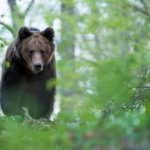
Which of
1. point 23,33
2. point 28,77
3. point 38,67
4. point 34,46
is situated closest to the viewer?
point 38,67

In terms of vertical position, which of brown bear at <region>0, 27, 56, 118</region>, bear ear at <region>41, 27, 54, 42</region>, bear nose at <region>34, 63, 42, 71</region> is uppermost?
bear ear at <region>41, 27, 54, 42</region>

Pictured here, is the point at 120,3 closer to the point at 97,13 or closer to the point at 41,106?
the point at 97,13

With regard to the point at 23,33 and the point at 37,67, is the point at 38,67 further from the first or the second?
the point at 23,33

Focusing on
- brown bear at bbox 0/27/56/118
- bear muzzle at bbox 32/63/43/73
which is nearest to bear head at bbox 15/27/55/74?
brown bear at bbox 0/27/56/118

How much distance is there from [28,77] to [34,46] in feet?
2.37

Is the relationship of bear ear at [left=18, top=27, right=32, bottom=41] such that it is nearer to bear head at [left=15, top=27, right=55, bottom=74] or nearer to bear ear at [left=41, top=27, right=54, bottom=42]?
bear head at [left=15, top=27, right=55, bottom=74]

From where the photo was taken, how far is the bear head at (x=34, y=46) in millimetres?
9547

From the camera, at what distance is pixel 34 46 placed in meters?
9.91

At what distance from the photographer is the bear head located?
9547 millimetres

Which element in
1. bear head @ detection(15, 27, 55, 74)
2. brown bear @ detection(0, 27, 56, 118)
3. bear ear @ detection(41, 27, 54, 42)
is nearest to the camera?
brown bear @ detection(0, 27, 56, 118)

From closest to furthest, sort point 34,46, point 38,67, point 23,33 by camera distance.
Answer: point 38,67 < point 23,33 < point 34,46

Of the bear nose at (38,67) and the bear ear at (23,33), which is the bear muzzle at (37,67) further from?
the bear ear at (23,33)

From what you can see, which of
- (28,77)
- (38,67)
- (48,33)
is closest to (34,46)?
(48,33)

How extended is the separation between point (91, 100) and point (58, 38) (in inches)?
800
